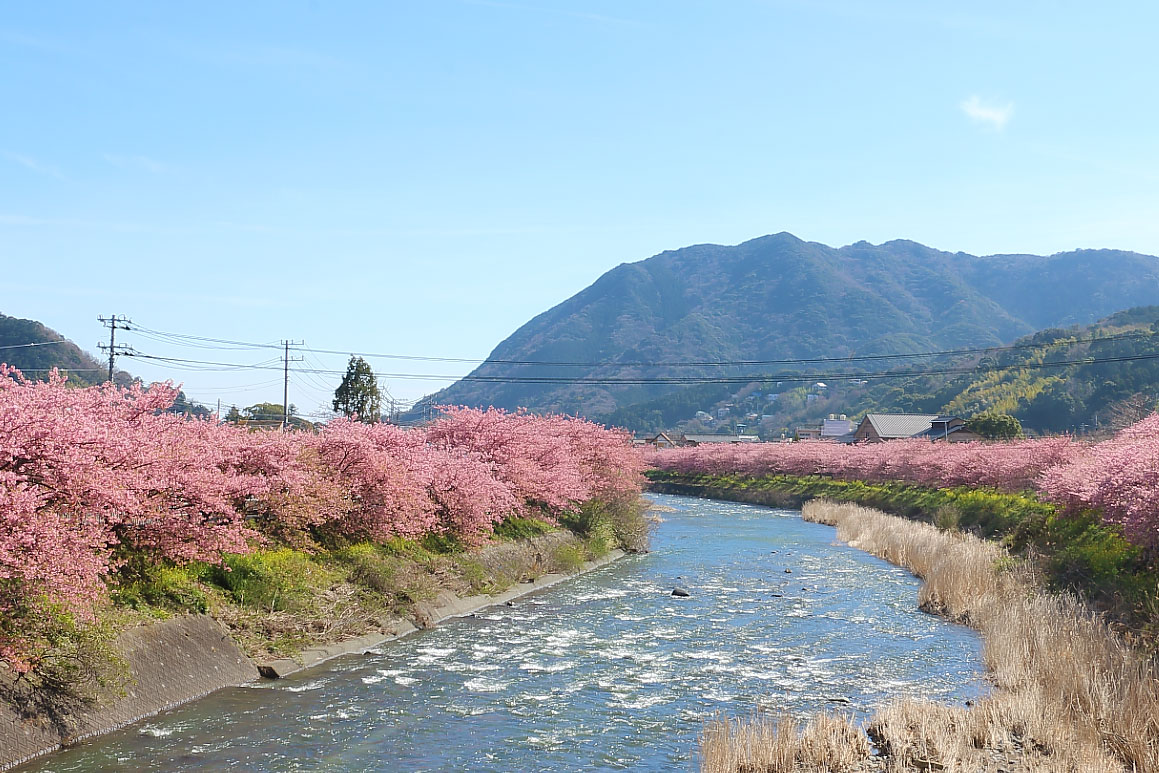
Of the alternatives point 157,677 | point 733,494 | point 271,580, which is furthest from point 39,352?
point 157,677

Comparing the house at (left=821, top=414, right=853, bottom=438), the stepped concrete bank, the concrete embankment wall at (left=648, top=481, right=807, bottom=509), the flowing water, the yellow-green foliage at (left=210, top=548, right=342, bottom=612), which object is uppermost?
the house at (left=821, top=414, right=853, bottom=438)

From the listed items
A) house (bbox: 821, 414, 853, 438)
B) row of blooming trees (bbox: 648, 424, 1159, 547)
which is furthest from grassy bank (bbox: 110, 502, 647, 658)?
house (bbox: 821, 414, 853, 438)

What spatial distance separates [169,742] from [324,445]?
1275 centimetres

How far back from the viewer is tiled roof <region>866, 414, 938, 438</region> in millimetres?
121037

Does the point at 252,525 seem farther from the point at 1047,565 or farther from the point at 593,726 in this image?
the point at 1047,565

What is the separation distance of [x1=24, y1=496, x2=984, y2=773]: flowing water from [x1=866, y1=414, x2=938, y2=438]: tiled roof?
92.3 meters

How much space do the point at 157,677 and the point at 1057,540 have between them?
28157 mm

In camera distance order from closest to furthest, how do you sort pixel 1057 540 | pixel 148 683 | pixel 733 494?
pixel 148 683 → pixel 1057 540 → pixel 733 494

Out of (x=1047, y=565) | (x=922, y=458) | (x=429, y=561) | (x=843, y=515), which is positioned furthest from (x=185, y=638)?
(x=922, y=458)

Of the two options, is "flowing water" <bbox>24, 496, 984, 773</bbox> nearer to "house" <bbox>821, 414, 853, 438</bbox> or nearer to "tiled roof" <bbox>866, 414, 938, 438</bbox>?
"tiled roof" <bbox>866, 414, 938, 438</bbox>

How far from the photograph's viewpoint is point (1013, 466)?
161 feet

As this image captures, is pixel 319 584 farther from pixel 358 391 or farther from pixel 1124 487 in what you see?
pixel 358 391

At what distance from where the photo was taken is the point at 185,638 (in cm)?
1836

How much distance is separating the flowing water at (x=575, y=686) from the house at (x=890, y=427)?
91676mm
